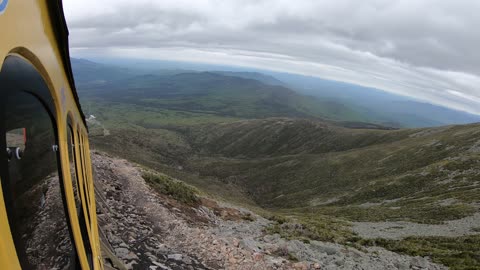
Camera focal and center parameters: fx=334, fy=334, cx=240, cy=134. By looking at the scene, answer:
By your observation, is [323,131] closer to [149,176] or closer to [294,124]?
[294,124]

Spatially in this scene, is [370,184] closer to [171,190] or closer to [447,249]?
[447,249]

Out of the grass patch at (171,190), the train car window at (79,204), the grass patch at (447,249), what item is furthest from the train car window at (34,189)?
the grass patch at (447,249)

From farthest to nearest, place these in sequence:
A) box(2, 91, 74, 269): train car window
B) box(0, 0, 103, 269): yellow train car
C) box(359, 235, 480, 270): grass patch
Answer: box(359, 235, 480, 270): grass patch → box(2, 91, 74, 269): train car window → box(0, 0, 103, 269): yellow train car

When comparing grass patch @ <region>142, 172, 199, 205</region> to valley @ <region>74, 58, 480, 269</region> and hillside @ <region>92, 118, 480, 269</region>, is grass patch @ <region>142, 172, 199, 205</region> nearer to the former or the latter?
valley @ <region>74, 58, 480, 269</region>

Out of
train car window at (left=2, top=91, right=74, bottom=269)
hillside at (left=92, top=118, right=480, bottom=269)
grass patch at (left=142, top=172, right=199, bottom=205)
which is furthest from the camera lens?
hillside at (left=92, top=118, right=480, bottom=269)

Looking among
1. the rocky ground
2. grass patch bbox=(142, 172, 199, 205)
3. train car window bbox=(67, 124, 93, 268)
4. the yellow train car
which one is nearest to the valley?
the rocky ground

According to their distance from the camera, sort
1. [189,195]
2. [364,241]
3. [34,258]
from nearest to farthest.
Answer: [34,258]
[189,195]
[364,241]

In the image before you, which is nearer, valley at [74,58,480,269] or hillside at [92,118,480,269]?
valley at [74,58,480,269]

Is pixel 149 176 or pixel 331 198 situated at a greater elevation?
pixel 149 176

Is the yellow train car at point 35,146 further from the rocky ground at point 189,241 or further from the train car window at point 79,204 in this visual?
the rocky ground at point 189,241

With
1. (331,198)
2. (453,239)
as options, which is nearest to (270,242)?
(453,239)
